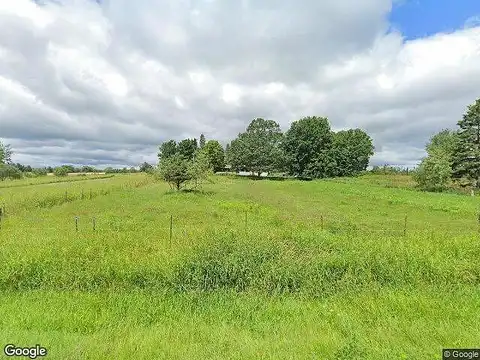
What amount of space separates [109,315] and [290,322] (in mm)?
3970

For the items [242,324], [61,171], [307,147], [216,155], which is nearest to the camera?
[242,324]

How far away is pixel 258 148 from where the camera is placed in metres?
83.2

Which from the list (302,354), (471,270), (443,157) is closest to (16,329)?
(302,354)

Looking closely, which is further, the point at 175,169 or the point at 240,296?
the point at 175,169

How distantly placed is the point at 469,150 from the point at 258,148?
149ft

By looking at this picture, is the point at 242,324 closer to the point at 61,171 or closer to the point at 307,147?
the point at 307,147

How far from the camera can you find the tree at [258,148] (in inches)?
3280

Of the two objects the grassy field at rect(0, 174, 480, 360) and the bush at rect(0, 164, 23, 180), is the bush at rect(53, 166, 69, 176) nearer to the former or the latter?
the bush at rect(0, 164, 23, 180)

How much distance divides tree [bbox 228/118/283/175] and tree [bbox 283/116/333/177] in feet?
10.0

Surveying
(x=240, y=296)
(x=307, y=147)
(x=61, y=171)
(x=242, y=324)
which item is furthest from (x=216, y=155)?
(x=242, y=324)

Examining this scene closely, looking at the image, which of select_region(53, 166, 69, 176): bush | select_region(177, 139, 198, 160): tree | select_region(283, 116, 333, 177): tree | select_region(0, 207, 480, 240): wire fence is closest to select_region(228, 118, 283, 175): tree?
select_region(283, 116, 333, 177): tree

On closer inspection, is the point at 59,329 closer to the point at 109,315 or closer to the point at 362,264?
the point at 109,315

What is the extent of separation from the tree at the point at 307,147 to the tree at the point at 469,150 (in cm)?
3276

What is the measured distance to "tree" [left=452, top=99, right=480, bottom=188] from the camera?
50.9m
